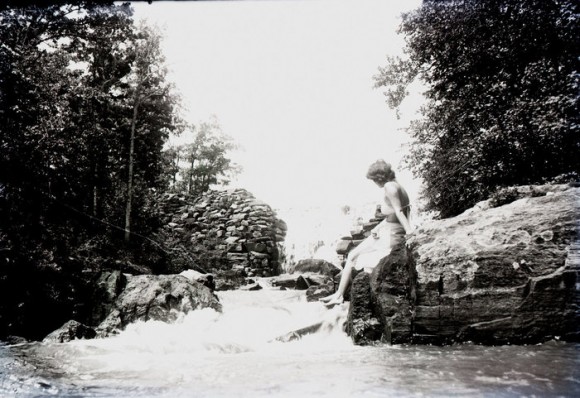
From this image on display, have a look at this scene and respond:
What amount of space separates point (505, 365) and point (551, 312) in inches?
42.5

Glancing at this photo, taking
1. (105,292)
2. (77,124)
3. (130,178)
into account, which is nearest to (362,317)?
(105,292)

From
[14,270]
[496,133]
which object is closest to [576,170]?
[496,133]

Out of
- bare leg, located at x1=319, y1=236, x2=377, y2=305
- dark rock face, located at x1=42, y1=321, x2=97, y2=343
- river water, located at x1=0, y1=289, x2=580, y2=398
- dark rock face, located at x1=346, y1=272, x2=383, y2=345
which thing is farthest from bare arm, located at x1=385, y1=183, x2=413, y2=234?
dark rock face, located at x1=42, y1=321, x2=97, y2=343

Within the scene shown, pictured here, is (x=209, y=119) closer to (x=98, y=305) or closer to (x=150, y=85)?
(x=150, y=85)

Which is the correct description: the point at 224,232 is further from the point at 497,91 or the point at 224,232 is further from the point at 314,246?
the point at 497,91

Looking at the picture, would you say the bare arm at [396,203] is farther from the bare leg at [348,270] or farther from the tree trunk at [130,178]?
the tree trunk at [130,178]

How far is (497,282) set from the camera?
327cm

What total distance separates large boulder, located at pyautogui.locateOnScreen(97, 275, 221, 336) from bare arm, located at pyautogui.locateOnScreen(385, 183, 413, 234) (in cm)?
402

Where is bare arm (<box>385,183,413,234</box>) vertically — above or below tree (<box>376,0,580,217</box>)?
below

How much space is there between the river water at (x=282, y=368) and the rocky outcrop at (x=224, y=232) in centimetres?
1006

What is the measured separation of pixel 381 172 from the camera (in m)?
4.90

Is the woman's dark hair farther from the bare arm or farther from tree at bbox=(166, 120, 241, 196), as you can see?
tree at bbox=(166, 120, 241, 196)

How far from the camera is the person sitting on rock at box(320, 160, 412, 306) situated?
15.3ft

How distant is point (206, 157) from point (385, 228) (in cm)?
2832
